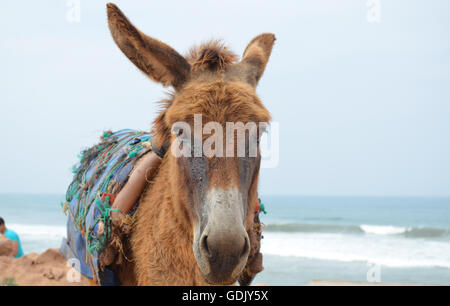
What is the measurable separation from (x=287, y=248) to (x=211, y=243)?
17.7 m

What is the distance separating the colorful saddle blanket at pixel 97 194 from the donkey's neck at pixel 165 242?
28cm

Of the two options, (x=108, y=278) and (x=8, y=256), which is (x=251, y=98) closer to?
(x=108, y=278)

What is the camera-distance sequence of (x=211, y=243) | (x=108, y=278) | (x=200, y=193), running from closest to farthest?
1. (x=211, y=243)
2. (x=200, y=193)
3. (x=108, y=278)

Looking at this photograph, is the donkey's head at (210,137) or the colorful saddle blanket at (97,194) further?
the colorful saddle blanket at (97,194)

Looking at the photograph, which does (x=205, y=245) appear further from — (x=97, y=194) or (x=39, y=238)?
(x=39, y=238)

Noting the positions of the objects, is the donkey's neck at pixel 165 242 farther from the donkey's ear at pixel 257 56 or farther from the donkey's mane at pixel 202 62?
the donkey's ear at pixel 257 56

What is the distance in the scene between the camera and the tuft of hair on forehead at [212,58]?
242cm

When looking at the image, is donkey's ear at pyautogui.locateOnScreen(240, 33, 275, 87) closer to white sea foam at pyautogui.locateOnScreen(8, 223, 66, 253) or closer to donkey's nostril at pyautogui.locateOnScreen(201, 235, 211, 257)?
donkey's nostril at pyautogui.locateOnScreen(201, 235, 211, 257)

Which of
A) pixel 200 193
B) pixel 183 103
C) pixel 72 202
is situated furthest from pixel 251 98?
pixel 72 202

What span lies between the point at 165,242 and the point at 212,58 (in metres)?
1.16

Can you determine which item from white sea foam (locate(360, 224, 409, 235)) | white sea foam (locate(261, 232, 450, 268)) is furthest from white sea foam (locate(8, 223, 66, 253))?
white sea foam (locate(360, 224, 409, 235))

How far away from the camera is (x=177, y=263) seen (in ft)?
7.89

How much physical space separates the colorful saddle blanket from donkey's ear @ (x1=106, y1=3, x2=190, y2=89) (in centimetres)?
88

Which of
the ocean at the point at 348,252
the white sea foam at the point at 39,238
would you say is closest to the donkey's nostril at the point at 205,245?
the ocean at the point at 348,252
